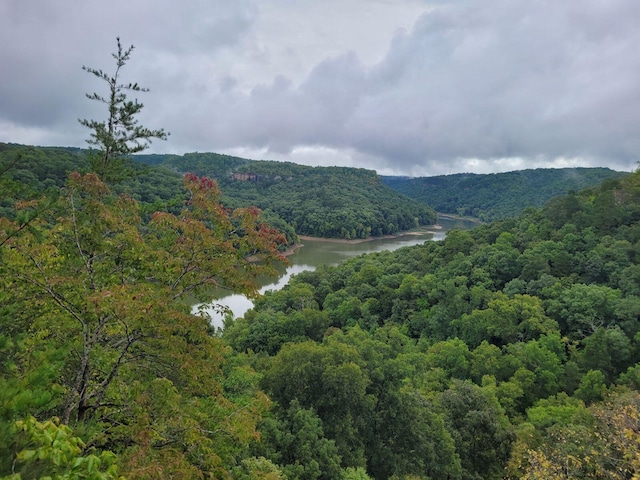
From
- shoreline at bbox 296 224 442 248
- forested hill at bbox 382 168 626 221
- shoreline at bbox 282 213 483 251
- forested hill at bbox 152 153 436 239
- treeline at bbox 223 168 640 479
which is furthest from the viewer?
forested hill at bbox 382 168 626 221

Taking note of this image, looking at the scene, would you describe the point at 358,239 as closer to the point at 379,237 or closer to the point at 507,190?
the point at 379,237

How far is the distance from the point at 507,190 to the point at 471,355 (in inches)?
5385

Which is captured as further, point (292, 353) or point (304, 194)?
point (304, 194)

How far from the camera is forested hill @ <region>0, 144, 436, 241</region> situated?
7414cm

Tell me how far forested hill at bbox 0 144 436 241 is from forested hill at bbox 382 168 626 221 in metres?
30.4

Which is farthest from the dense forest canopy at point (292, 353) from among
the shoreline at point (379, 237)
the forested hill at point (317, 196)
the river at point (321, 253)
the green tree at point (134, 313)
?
the forested hill at point (317, 196)

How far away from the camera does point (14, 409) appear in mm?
2322

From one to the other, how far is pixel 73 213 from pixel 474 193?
Answer: 164 metres

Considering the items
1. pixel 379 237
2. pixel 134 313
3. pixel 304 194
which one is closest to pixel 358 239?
pixel 379 237

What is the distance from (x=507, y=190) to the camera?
141750 mm

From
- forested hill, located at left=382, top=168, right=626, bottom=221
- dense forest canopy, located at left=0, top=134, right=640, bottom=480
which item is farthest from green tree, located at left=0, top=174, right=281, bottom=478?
forested hill, located at left=382, top=168, right=626, bottom=221

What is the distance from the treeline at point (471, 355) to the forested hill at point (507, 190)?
285 ft

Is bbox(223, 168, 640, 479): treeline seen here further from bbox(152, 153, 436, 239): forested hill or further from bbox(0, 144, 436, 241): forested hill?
bbox(152, 153, 436, 239): forested hill

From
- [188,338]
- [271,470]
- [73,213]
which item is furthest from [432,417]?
[73,213]
